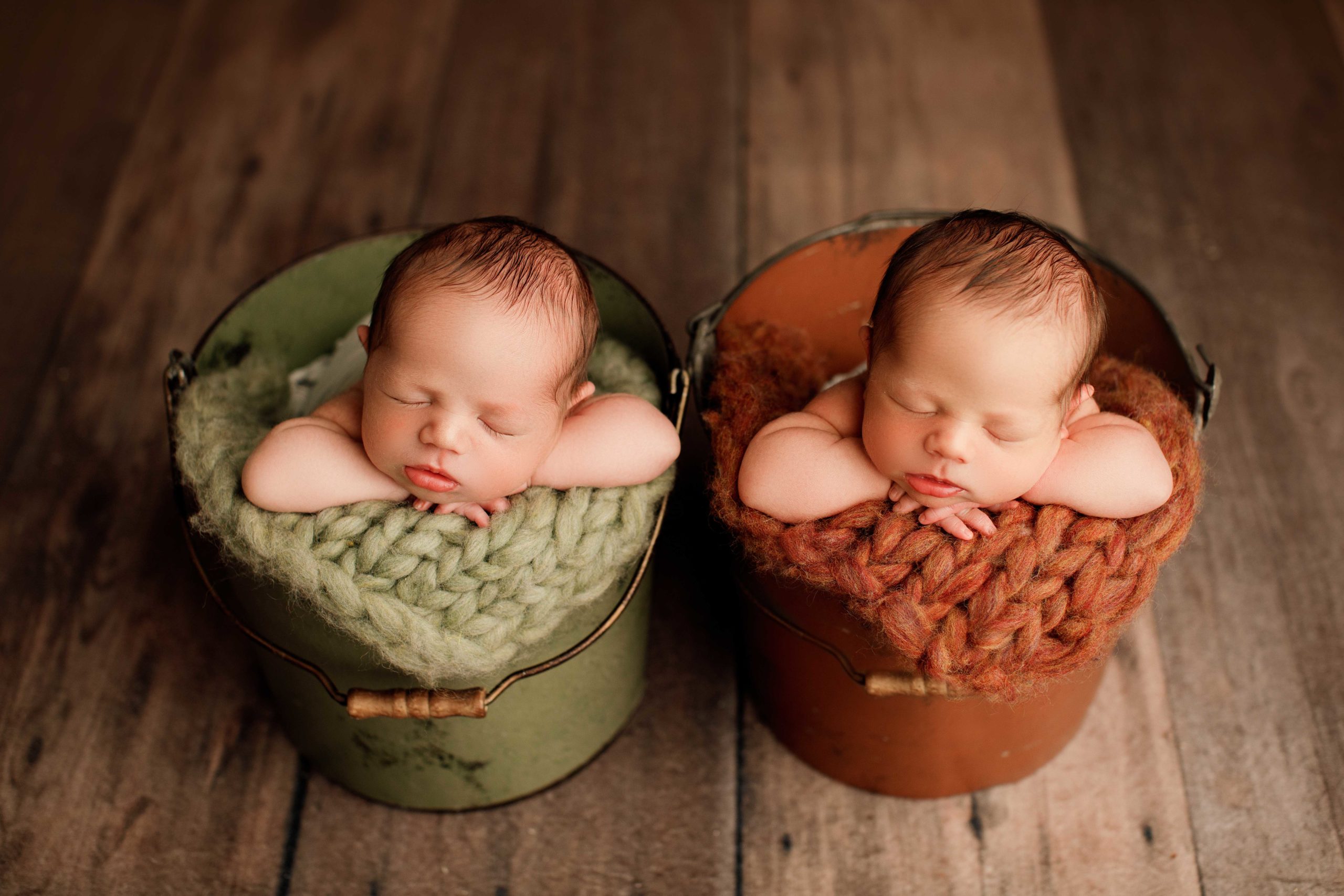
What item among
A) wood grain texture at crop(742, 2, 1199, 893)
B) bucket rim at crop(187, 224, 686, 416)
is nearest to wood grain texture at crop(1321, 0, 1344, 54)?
wood grain texture at crop(742, 2, 1199, 893)

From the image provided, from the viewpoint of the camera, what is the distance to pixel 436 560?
34.3 inches

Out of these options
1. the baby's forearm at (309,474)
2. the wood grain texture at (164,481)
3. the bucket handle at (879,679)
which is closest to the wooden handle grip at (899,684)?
the bucket handle at (879,679)

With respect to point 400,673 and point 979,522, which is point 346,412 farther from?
point 979,522

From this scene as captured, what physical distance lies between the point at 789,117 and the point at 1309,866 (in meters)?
1.33

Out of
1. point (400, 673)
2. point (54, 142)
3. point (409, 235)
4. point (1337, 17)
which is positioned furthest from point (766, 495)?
point (1337, 17)

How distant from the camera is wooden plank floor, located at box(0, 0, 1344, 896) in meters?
1.14

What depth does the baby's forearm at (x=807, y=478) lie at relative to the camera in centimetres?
88

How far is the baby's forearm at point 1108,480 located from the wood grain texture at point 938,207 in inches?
17.6

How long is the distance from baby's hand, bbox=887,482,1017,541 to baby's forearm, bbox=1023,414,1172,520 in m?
0.04

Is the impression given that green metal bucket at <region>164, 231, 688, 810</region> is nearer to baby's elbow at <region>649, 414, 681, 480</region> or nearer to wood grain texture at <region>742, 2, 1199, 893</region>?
baby's elbow at <region>649, 414, 681, 480</region>

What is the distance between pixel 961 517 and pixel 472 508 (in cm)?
41

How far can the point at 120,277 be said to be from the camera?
161cm

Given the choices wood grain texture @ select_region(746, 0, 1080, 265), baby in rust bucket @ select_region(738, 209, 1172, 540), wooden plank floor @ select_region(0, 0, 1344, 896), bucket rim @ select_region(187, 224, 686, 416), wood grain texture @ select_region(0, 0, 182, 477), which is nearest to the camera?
baby in rust bucket @ select_region(738, 209, 1172, 540)

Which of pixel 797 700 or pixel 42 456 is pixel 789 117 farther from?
pixel 42 456
